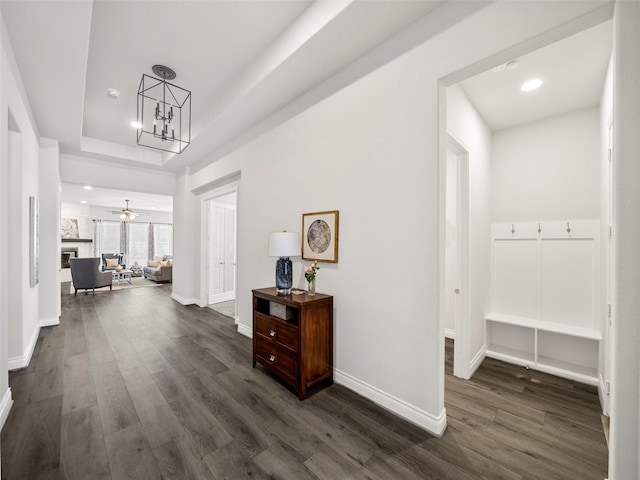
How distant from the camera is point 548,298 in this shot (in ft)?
9.58

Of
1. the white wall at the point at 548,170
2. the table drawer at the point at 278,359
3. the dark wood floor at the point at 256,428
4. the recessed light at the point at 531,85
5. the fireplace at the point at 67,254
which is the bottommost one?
Answer: the dark wood floor at the point at 256,428

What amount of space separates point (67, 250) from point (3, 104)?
34.0 ft

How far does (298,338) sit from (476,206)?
2310 mm

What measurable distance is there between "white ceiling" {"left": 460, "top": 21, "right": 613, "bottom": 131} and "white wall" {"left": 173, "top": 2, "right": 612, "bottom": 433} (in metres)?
0.82

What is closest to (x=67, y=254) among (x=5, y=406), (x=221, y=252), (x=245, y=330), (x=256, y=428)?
(x=221, y=252)

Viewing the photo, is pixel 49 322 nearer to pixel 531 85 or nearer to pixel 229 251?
pixel 229 251

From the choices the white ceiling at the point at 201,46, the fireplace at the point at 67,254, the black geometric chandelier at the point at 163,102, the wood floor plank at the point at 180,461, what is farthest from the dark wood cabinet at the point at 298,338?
the fireplace at the point at 67,254

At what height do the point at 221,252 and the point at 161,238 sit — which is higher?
the point at 161,238

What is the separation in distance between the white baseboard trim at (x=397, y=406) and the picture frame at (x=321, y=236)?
3.53ft

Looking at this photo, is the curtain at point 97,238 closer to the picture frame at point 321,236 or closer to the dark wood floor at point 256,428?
the dark wood floor at point 256,428

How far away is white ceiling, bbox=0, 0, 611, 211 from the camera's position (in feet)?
6.39

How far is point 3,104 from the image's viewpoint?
194 cm

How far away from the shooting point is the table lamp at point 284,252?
2559mm

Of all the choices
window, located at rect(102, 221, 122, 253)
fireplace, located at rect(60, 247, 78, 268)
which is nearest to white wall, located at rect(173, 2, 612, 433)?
fireplace, located at rect(60, 247, 78, 268)
